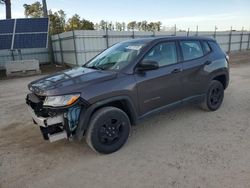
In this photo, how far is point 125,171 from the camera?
2.91 meters

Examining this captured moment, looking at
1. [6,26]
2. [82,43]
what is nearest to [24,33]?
[6,26]

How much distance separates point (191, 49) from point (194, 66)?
379mm

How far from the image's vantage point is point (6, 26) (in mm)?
12852

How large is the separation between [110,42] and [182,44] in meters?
11.2

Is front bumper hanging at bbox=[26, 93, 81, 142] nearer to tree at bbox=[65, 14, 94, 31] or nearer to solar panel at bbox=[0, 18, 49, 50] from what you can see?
solar panel at bbox=[0, 18, 49, 50]

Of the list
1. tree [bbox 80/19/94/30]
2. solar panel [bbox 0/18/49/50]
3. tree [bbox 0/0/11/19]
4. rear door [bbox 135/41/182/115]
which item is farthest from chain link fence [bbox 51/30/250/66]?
tree [bbox 80/19/94/30]

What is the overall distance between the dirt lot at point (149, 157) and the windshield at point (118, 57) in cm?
133

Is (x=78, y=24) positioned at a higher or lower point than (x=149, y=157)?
higher

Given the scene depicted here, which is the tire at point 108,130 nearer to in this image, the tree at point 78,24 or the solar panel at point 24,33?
the solar panel at point 24,33

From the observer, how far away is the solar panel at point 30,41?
12234 mm

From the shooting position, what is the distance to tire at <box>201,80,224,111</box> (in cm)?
472

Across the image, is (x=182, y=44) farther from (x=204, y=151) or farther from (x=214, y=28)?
(x=214, y=28)

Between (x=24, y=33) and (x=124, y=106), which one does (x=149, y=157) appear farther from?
(x=24, y=33)

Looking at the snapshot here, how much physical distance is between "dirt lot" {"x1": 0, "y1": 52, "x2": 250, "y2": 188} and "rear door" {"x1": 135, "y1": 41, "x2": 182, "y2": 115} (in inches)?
24.8
